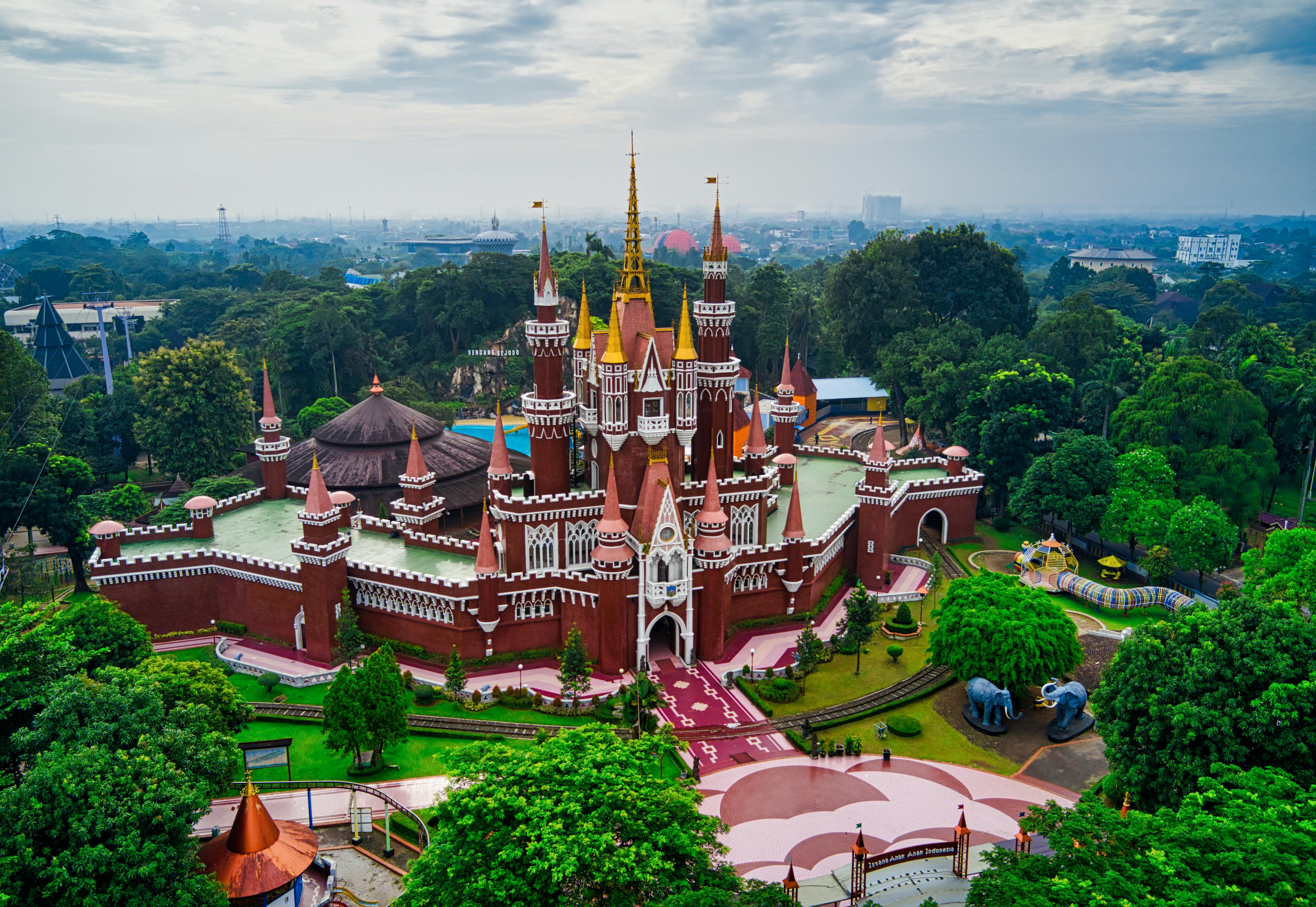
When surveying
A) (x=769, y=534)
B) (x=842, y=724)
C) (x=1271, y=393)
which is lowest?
(x=842, y=724)

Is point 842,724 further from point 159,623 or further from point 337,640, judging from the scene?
point 159,623

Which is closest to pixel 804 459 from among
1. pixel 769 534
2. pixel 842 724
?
pixel 769 534

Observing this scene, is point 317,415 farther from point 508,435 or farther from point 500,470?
point 500,470

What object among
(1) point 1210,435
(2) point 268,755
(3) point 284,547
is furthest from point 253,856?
(1) point 1210,435

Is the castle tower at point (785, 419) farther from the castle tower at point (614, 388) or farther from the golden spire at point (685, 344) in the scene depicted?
the castle tower at point (614, 388)

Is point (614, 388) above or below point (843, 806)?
above

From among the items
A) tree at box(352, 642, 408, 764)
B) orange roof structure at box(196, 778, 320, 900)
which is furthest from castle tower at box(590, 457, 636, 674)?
orange roof structure at box(196, 778, 320, 900)
